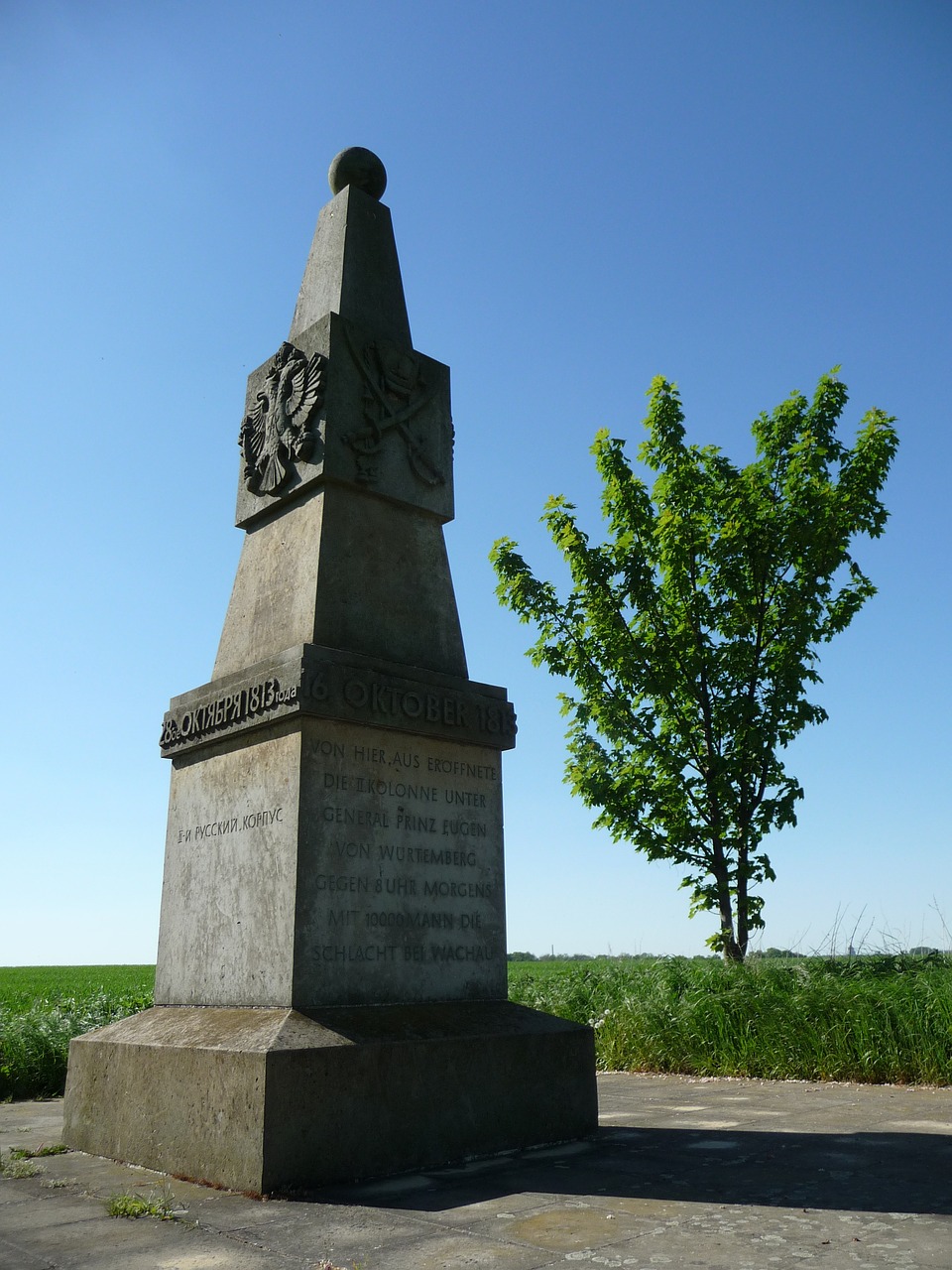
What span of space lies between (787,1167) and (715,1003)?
192 inches

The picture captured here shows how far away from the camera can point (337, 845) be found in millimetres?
5703

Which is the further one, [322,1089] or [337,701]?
[337,701]

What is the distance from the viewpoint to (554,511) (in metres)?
14.1

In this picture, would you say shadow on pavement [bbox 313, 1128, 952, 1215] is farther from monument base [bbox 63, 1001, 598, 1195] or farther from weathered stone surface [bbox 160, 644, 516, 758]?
weathered stone surface [bbox 160, 644, 516, 758]

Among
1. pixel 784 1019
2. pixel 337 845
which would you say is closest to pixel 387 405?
pixel 337 845

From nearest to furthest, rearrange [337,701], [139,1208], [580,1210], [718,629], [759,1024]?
[580,1210]
[139,1208]
[337,701]
[759,1024]
[718,629]

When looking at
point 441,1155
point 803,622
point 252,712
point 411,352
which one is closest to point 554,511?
point 803,622

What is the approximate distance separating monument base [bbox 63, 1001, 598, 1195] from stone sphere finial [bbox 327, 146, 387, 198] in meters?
6.18

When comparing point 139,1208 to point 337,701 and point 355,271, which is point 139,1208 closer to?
point 337,701

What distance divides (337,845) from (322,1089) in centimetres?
133

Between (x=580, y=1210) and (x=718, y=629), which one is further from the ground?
(x=718, y=629)

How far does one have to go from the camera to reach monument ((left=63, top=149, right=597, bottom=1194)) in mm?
5059

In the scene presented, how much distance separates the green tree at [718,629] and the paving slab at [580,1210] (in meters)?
6.33

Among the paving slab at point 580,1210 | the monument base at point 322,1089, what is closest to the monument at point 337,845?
the monument base at point 322,1089
